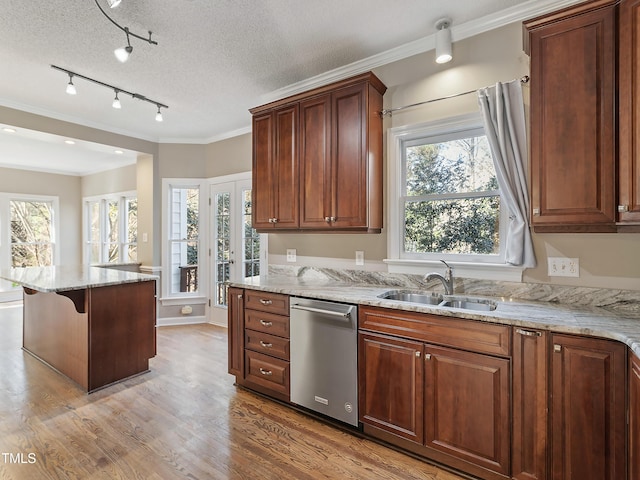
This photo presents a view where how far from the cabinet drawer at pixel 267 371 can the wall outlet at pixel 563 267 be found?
1.95m

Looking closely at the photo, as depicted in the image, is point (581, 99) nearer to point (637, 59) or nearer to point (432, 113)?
point (637, 59)

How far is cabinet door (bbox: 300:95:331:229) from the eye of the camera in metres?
2.76

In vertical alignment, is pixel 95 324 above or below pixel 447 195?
below

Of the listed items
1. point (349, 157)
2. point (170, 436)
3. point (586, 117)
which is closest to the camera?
point (586, 117)

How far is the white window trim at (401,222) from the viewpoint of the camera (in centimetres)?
232

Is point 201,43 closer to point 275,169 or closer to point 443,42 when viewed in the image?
point 275,169

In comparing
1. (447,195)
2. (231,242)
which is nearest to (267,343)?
(447,195)

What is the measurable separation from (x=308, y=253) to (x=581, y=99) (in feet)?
7.60

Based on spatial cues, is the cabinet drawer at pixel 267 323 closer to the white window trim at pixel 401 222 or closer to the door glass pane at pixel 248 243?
the white window trim at pixel 401 222

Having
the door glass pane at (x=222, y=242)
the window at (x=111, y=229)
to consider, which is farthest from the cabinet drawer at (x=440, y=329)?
the window at (x=111, y=229)

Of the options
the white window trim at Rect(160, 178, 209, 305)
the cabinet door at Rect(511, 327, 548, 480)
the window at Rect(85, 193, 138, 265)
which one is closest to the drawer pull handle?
the cabinet door at Rect(511, 327, 548, 480)

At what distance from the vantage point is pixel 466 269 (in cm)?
241

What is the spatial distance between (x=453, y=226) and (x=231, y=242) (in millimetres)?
3177

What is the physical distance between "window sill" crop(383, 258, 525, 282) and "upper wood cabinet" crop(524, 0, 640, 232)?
16.7 inches
